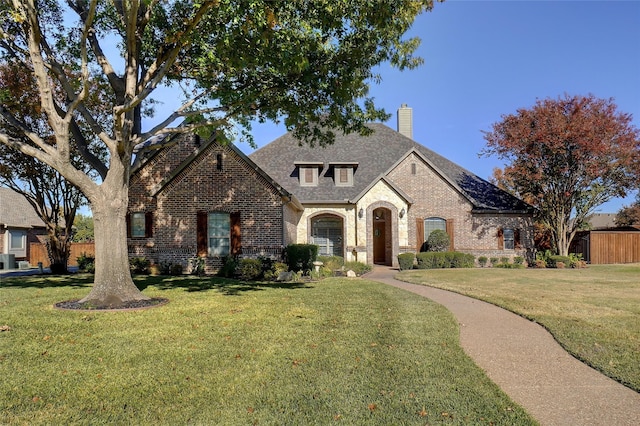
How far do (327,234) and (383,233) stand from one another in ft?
12.6

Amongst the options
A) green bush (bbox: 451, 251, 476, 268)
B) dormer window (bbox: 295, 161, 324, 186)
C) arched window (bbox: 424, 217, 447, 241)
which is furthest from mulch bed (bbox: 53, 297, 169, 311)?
arched window (bbox: 424, 217, 447, 241)

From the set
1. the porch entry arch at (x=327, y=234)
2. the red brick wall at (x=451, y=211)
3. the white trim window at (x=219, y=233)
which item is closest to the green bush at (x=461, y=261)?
the red brick wall at (x=451, y=211)

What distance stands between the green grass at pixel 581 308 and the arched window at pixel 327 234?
767 cm

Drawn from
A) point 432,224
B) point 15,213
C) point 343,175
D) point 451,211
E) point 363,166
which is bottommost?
point 432,224

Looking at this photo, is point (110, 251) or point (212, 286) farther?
point (212, 286)

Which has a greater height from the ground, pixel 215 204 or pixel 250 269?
pixel 215 204

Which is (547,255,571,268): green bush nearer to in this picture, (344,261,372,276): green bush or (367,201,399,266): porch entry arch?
(367,201,399,266): porch entry arch

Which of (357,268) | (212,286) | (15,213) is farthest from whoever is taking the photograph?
(15,213)

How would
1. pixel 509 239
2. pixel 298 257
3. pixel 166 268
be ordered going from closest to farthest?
pixel 298 257
pixel 166 268
pixel 509 239

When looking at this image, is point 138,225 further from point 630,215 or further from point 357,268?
point 630,215

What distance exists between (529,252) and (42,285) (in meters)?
24.2

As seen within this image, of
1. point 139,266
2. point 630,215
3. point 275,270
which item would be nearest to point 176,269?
point 139,266

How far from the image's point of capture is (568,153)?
917 inches

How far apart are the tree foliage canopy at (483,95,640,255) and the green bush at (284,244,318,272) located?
Answer: 14.0 metres
